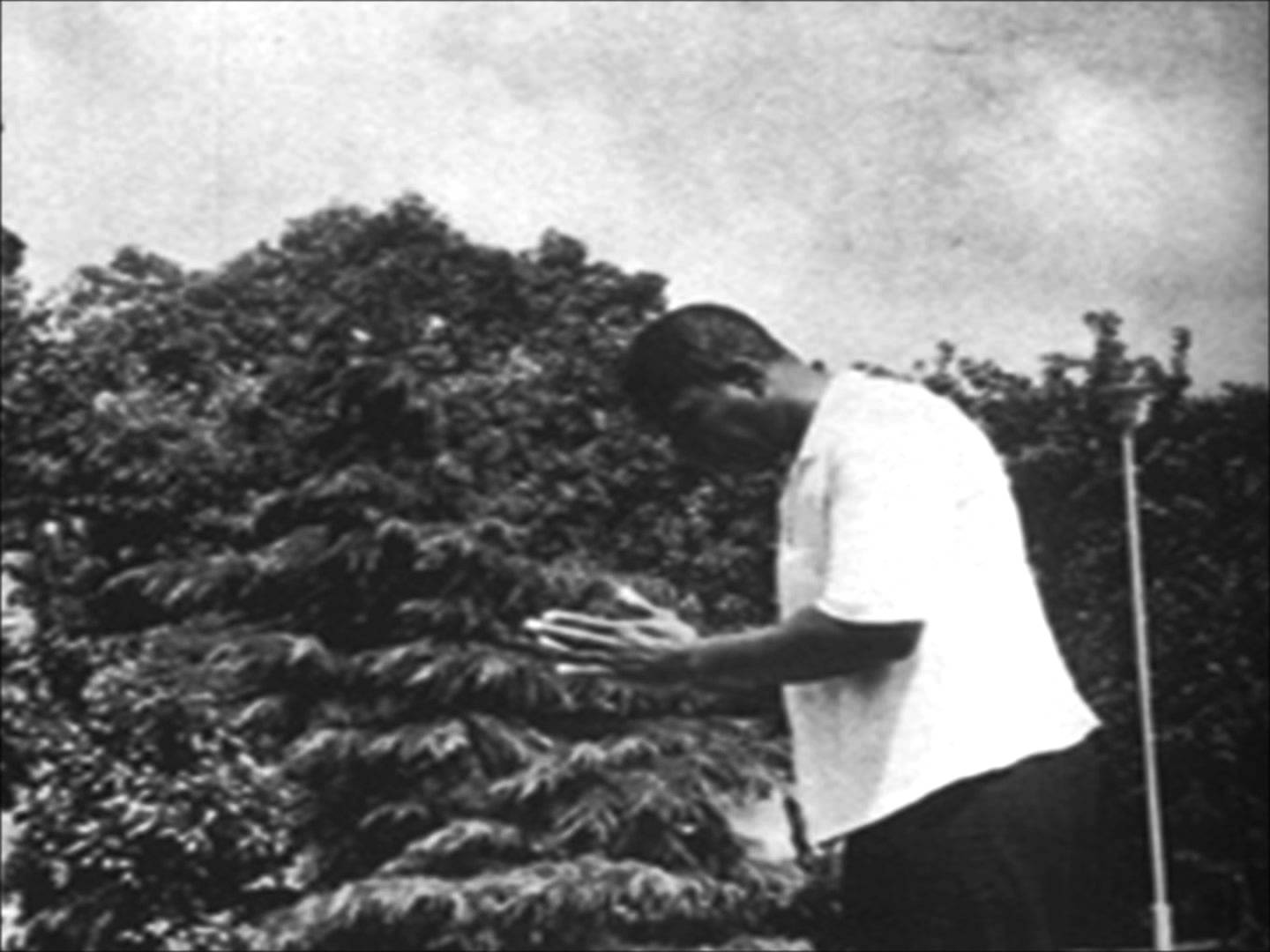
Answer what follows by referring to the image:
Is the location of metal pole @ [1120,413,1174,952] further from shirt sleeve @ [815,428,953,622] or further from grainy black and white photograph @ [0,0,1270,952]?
shirt sleeve @ [815,428,953,622]

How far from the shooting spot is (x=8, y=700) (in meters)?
11.9

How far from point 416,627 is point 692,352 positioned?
1192 cm

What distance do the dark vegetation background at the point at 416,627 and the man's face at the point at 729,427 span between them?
29.3ft

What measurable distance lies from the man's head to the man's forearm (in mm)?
142

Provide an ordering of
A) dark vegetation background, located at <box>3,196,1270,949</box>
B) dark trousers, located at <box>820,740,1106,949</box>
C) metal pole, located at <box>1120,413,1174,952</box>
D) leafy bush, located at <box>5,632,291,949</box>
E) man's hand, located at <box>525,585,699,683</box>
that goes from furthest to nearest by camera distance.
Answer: dark vegetation background, located at <box>3,196,1270,949</box> < leafy bush, located at <box>5,632,291,949</box> < metal pole, located at <box>1120,413,1174,952</box> < man's hand, located at <box>525,585,699,683</box> < dark trousers, located at <box>820,740,1106,949</box>

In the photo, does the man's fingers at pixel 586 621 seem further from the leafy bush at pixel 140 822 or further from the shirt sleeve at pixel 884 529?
the leafy bush at pixel 140 822

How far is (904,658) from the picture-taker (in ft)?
4.97

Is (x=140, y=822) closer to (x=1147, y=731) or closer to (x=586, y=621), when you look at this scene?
(x=1147, y=731)

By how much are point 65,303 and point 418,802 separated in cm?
350

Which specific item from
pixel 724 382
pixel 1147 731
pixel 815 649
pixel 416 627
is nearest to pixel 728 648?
pixel 815 649

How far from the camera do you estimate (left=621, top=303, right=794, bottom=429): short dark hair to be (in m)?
1.57

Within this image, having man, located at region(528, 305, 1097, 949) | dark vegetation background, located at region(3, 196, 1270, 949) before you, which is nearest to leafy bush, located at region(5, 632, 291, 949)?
dark vegetation background, located at region(3, 196, 1270, 949)

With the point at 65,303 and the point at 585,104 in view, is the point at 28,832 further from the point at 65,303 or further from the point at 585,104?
the point at 585,104

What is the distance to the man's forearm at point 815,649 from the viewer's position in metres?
1.49
